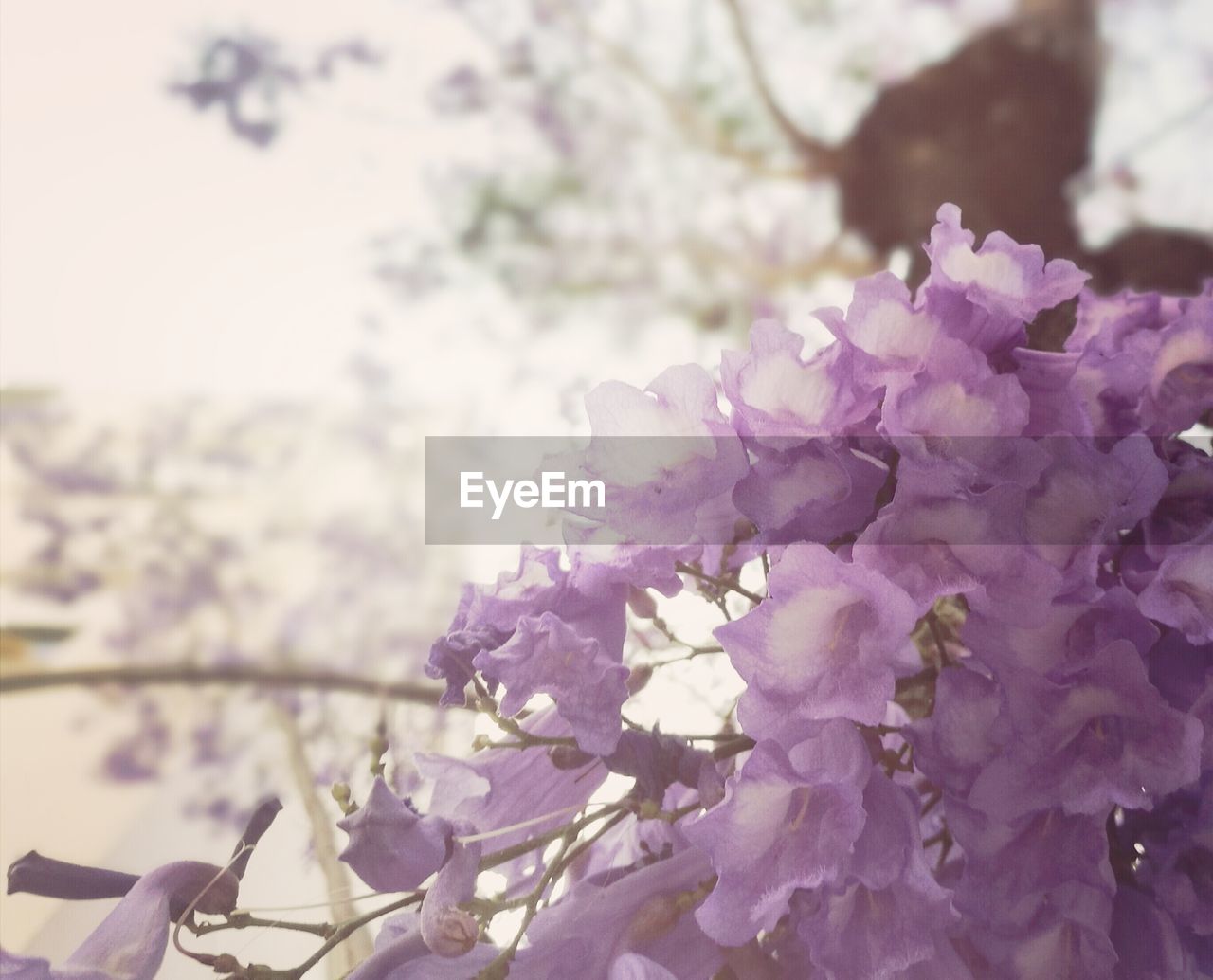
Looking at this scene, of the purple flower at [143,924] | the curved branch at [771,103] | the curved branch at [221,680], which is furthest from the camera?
the curved branch at [771,103]

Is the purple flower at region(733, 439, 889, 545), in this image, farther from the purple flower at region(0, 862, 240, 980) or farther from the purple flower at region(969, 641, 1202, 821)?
the purple flower at region(0, 862, 240, 980)

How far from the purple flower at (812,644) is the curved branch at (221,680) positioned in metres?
0.31

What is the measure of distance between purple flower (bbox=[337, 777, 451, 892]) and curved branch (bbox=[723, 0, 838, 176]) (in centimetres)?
132

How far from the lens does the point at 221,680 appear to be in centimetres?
73

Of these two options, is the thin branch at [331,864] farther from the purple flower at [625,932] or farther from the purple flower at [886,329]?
the purple flower at [886,329]

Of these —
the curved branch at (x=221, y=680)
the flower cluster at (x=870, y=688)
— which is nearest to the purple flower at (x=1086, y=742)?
the flower cluster at (x=870, y=688)

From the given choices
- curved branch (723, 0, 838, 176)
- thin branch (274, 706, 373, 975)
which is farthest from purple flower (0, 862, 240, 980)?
curved branch (723, 0, 838, 176)

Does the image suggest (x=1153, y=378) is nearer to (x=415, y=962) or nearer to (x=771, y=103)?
(x=415, y=962)

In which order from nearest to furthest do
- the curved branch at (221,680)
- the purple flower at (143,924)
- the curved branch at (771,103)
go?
the purple flower at (143,924), the curved branch at (221,680), the curved branch at (771,103)

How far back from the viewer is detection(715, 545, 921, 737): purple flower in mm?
201

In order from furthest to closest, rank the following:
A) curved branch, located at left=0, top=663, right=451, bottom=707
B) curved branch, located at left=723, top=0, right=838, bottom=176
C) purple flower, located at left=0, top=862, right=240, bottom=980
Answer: curved branch, located at left=723, top=0, right=838, bottom=176 < curved branch, located at left=0, top=663, right=451, bottom=707 < purple flower, located at left=0, top=862, right=240, bottom=980

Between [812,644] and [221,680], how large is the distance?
2.13ft

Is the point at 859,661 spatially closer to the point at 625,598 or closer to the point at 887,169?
the point at 625,598

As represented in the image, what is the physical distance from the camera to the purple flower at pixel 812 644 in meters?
0.20
